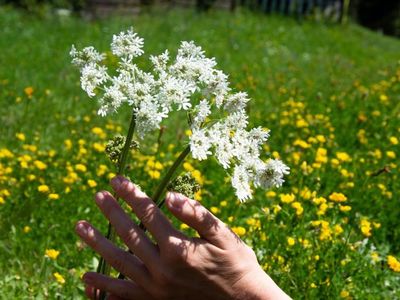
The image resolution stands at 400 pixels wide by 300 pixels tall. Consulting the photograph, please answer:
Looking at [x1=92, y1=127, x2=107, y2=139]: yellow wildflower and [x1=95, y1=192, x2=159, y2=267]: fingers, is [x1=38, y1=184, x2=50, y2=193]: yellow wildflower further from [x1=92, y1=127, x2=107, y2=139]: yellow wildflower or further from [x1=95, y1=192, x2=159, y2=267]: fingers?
[x1=95, y1=192, x2=159, y2=267]: fingers

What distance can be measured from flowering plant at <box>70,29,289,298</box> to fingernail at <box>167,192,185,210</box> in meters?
0.11

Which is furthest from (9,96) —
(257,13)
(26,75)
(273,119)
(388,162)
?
(257,13)

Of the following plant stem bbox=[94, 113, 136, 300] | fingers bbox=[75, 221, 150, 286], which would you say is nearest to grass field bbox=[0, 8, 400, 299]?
plant stem bbox=[94, 113, 136, 300]

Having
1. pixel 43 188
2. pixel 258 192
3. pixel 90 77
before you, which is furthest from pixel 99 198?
pixel 258 192

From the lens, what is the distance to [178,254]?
145 centimetres

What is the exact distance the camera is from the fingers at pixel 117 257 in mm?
1542

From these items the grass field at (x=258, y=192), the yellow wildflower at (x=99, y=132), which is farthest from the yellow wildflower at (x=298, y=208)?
the yellow wildflower at (x=99, y=132)

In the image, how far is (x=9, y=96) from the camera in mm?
5680

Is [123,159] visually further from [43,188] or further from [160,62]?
[43,188]

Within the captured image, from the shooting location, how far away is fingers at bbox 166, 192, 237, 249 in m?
1.46

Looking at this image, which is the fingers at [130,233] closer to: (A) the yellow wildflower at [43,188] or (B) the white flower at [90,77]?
(B) the white flower at [90,77]

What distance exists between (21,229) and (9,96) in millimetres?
2768

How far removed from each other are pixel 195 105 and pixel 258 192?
2198 mm

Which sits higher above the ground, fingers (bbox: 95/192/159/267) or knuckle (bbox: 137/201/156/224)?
knuckle (bbox: 137/201/156/224)
